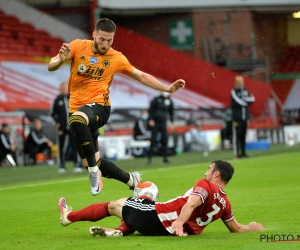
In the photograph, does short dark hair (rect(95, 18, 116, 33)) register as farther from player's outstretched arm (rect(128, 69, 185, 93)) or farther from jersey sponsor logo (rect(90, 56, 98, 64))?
player's outstretched arm (rect(128, 69, 185, 93))

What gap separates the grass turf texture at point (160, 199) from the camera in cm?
645

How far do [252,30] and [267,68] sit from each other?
80.7 inches

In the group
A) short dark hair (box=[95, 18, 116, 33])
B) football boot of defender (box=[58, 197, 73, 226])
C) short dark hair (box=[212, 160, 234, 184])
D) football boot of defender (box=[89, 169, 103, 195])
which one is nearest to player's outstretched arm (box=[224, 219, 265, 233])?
short dark hair (box=[212, 160, 234, 184])

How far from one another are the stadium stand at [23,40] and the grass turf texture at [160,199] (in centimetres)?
1111

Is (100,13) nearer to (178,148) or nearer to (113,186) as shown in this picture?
(178,148)

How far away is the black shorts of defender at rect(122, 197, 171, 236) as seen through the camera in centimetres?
673

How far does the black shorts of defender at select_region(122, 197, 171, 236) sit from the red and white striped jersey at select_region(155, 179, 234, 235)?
0.22 ft

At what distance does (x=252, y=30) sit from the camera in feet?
122

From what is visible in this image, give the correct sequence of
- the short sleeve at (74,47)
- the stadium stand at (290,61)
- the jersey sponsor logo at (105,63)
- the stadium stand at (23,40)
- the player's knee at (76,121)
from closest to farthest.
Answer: the player's knee at (76,121), the short sleeve at (74,47), the jersey sponsor logo at (105,63), the stadium stand at (23,40), the stadium stand at (290,61)

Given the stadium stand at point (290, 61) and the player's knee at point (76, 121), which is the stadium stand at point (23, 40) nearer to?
the stadium stand at point (290, 61)

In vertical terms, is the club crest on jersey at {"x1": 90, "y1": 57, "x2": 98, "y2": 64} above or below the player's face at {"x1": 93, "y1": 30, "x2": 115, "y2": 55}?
below

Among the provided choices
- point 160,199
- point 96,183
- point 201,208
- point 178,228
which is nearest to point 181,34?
point 160,199

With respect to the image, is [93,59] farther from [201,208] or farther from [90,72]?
[201,208]

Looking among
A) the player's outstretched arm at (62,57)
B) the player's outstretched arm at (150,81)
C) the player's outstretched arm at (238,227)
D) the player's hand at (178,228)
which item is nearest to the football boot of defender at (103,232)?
the player's hand at (178,228)
